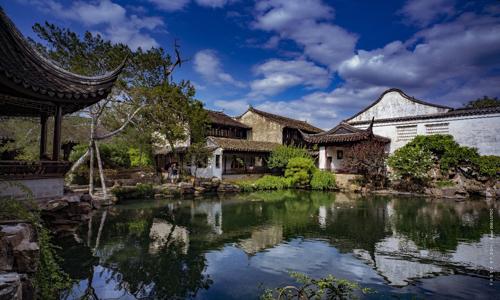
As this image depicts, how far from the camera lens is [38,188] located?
678 centimetres

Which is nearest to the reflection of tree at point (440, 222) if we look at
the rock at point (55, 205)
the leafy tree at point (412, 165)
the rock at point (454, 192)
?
the rock at point (454, 192)

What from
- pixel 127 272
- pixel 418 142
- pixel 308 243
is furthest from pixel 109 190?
pixel 418 142

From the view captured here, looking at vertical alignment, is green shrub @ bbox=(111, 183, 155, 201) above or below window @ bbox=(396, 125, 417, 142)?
below

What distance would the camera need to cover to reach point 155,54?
16797 millimetres

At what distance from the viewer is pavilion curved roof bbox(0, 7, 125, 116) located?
571cm

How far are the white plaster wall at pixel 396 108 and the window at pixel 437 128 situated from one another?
1.26m

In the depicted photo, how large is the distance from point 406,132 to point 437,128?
230 cm

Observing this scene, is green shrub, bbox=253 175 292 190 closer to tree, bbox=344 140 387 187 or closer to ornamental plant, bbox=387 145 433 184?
tree, bbox=344 140 387 187

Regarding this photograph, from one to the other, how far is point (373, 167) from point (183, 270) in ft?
64.2

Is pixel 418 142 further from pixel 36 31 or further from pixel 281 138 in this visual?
pixel 36 31

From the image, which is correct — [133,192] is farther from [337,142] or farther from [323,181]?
[337,142]

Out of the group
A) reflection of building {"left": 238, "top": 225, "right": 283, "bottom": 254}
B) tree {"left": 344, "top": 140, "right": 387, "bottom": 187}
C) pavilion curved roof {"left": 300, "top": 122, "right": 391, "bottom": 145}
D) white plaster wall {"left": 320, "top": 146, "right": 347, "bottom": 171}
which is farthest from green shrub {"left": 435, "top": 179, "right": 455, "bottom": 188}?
reflection of building {"left": 238, "top": 225, "right": 283, "bottom": 254}

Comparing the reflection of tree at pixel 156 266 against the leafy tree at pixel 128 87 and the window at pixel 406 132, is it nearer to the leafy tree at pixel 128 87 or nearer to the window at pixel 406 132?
the leafy tree at pixel 128 87

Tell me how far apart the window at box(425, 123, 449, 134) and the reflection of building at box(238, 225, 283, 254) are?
19.5 m
